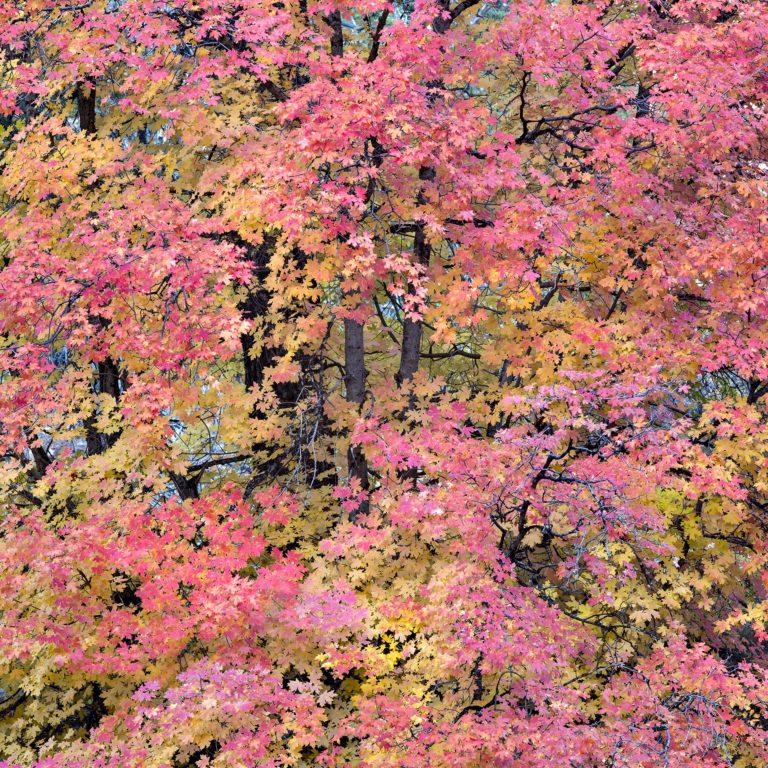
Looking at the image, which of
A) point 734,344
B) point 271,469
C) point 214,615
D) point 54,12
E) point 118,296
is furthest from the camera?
point 271,469

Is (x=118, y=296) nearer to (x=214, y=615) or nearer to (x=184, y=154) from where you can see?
(x=184, y=154)

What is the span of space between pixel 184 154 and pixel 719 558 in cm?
919

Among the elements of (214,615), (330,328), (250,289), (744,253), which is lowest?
(214,615)

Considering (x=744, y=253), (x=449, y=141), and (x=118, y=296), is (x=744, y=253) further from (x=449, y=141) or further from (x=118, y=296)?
(x=118, y=296)

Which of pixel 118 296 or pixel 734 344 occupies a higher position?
pixel 118 296

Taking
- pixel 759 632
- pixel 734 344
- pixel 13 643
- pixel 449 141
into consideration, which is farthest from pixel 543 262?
pixel 13 643

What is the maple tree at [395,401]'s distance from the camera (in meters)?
8.35

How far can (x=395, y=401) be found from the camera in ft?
37.2

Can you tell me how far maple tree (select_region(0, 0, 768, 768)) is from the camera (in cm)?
835

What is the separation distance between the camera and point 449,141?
9.26 m

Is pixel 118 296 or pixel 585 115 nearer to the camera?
pixel 118 296

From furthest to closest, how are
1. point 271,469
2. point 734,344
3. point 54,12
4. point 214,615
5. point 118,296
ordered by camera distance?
1. point 271,469
2. point 54,12
3. point 118,296
4. point 734,344
5. point 214,615

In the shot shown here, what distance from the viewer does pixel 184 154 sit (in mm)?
11453

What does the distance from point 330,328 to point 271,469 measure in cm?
233
